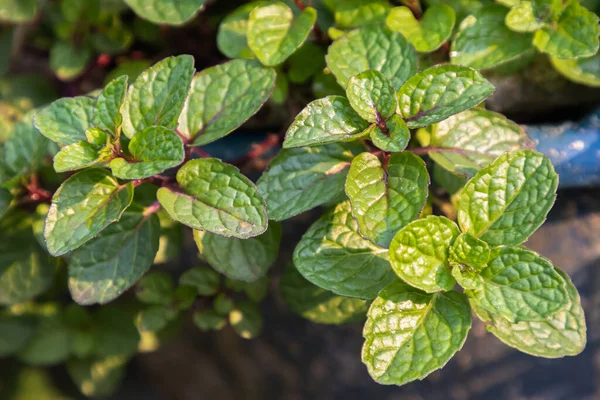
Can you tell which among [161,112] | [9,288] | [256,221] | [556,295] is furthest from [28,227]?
[556,295]

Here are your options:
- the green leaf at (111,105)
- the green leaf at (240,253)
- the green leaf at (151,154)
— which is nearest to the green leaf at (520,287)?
the green leaf at (240,253)

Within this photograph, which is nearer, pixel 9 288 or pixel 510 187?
pixel 510 187

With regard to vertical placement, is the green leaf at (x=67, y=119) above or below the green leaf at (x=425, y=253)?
above

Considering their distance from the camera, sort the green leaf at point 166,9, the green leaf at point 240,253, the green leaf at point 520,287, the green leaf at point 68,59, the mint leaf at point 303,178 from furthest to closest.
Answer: the green leaf at point 68,59, the green leaf at point 166,9, the green leaf at point 240,253, the mint leaf at point 303,178, the green leaf at point 520,287

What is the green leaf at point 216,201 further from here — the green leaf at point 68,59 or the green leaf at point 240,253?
the green leaf at point 68,59

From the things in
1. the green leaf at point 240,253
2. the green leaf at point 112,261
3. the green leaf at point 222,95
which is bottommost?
the green leaf at point 240,253

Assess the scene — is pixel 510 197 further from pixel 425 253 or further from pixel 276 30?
pixel 276 30

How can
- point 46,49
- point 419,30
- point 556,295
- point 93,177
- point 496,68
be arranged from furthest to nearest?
point 46,49, point 496,68, point 419,30, point 93,177, point 556,295

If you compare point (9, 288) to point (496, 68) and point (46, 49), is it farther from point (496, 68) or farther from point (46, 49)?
point (496, 68)
